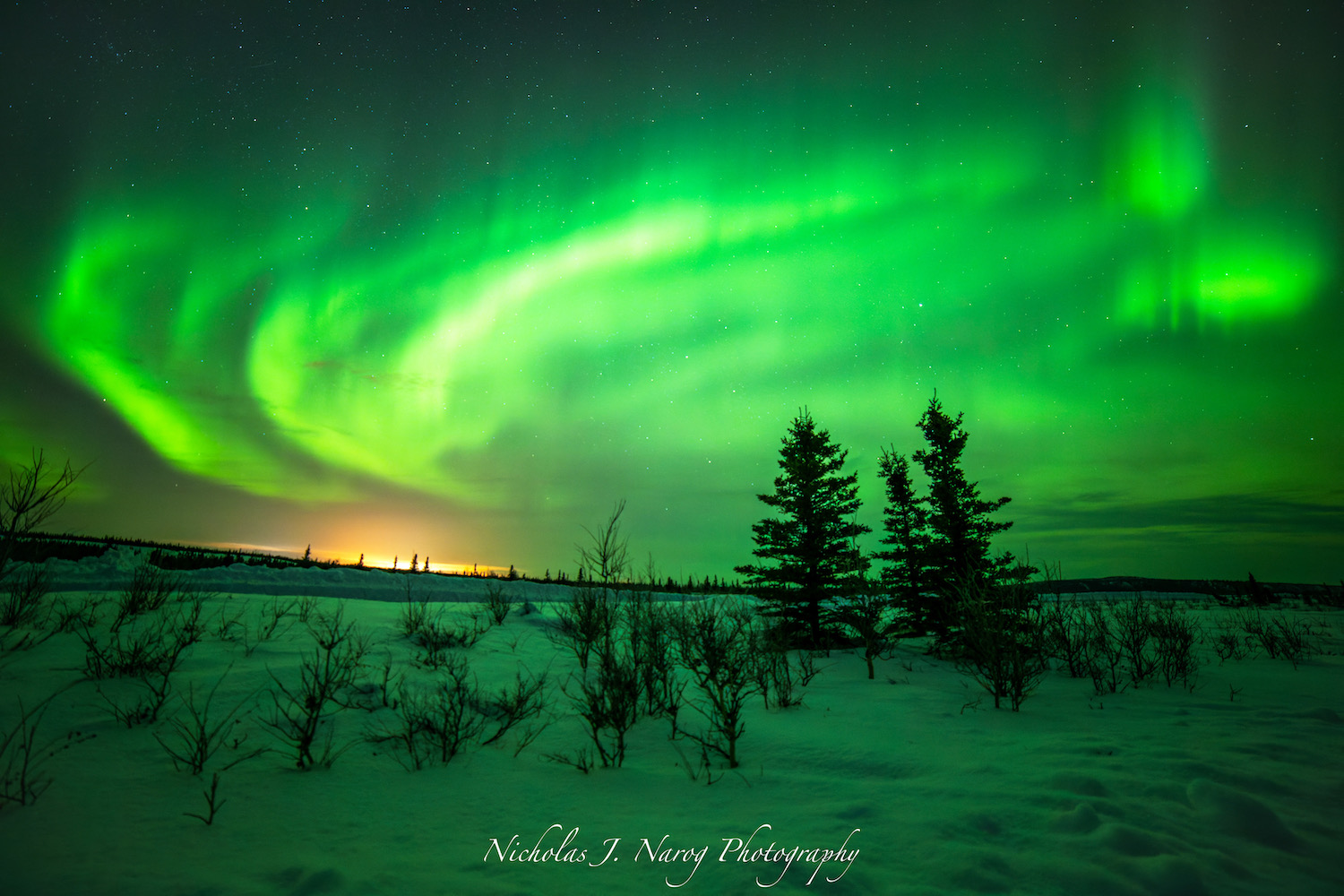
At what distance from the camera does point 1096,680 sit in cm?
1003

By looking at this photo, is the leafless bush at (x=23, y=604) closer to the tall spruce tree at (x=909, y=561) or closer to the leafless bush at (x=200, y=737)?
the leafless bush at (x=200, y=737)

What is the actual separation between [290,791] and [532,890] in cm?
311

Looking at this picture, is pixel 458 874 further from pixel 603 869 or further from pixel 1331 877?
pixel 1331 877

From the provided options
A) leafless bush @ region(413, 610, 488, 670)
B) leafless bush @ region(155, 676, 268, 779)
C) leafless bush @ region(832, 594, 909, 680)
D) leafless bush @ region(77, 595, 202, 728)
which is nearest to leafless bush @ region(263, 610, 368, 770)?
leafless bush @ region(155, 676, 268, 779)

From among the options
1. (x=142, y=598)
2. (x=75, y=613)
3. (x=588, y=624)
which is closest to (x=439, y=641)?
(x=588, y=624)

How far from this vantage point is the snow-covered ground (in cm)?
361

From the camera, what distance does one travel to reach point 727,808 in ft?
16.2

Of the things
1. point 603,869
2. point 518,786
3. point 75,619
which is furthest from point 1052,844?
point 75,619

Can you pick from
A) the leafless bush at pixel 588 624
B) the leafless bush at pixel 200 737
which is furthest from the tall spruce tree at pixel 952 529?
the leafless bush at pixel 200 737

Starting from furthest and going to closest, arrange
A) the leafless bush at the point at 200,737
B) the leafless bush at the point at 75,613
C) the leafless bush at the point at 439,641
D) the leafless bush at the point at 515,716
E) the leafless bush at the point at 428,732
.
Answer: the leafless bush at the point at 439,641 < the leafless bush at the point at 75,613 < the leafless bush at the point at 515,716 < the leafless bush at the point at 428,732 < the leafless bush at the point at 200,737

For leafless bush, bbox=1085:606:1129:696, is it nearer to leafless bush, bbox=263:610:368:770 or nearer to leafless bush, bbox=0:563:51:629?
leafless bush, bbox=263:610:368:770

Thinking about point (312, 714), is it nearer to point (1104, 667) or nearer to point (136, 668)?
point (136, 668)

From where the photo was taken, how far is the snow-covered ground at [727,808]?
3609mm

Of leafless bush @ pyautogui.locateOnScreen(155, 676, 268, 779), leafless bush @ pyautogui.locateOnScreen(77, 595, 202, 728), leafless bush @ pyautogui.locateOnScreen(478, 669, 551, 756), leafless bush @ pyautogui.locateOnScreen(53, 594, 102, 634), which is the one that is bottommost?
leafless bush @ pyautogui.locateOnScreen(478, 669, 551, 756)
